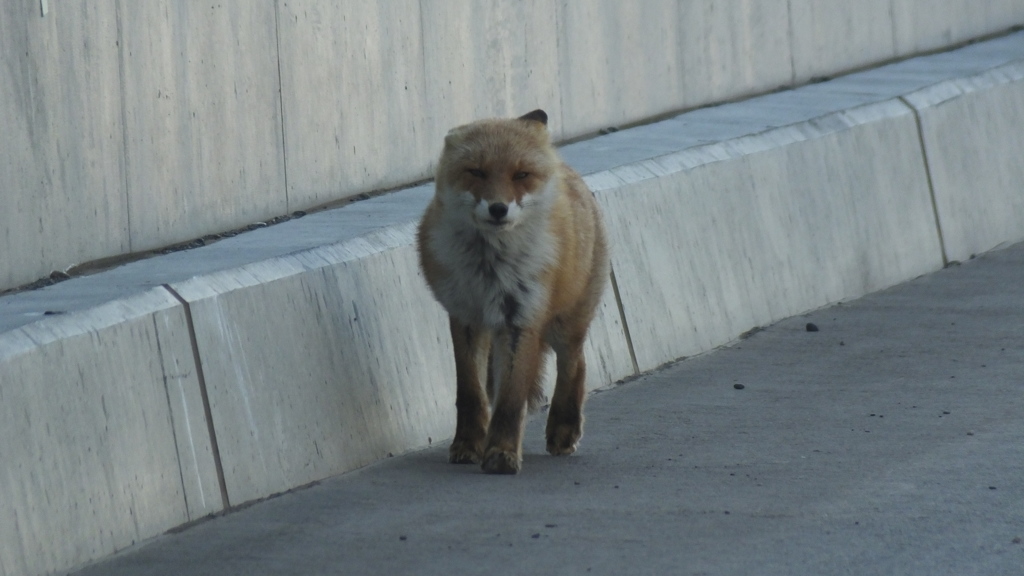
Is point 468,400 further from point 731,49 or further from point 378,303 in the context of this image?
point 731,49

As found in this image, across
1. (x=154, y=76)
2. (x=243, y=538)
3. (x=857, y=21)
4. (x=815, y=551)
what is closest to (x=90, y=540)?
(x=243, y=538)

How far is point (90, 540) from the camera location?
5.66m

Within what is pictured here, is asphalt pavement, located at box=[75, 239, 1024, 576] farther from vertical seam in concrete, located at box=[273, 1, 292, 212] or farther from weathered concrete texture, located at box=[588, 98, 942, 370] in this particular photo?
vertical seam in concrete, located at box=[273, 1, 292, 212]

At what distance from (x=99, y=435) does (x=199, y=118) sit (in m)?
3.00

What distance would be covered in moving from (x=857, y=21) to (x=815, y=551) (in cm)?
1046

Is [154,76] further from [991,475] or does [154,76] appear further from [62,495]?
[991,475]

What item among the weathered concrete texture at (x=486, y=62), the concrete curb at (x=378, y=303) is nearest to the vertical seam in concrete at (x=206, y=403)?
the concrete curb at (x=378, y=303)

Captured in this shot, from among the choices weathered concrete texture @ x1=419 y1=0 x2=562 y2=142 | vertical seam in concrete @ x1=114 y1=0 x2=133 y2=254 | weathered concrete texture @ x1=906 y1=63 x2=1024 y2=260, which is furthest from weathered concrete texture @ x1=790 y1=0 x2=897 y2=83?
vertical seam in concrete @ x1=114 y1=0 x2=133 y2=254

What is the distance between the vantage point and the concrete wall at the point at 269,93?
750 centimetres

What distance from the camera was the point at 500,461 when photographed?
6.93 metres

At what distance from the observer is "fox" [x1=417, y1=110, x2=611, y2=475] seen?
270 inches

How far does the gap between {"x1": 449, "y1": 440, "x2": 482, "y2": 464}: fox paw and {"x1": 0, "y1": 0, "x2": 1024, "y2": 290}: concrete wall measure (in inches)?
81.2

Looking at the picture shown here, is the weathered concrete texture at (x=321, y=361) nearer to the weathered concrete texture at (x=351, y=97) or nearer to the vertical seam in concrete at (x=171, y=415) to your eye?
the vertical seam in concrete at (x=171, y=415)

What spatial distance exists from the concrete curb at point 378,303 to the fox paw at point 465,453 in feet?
1.10
